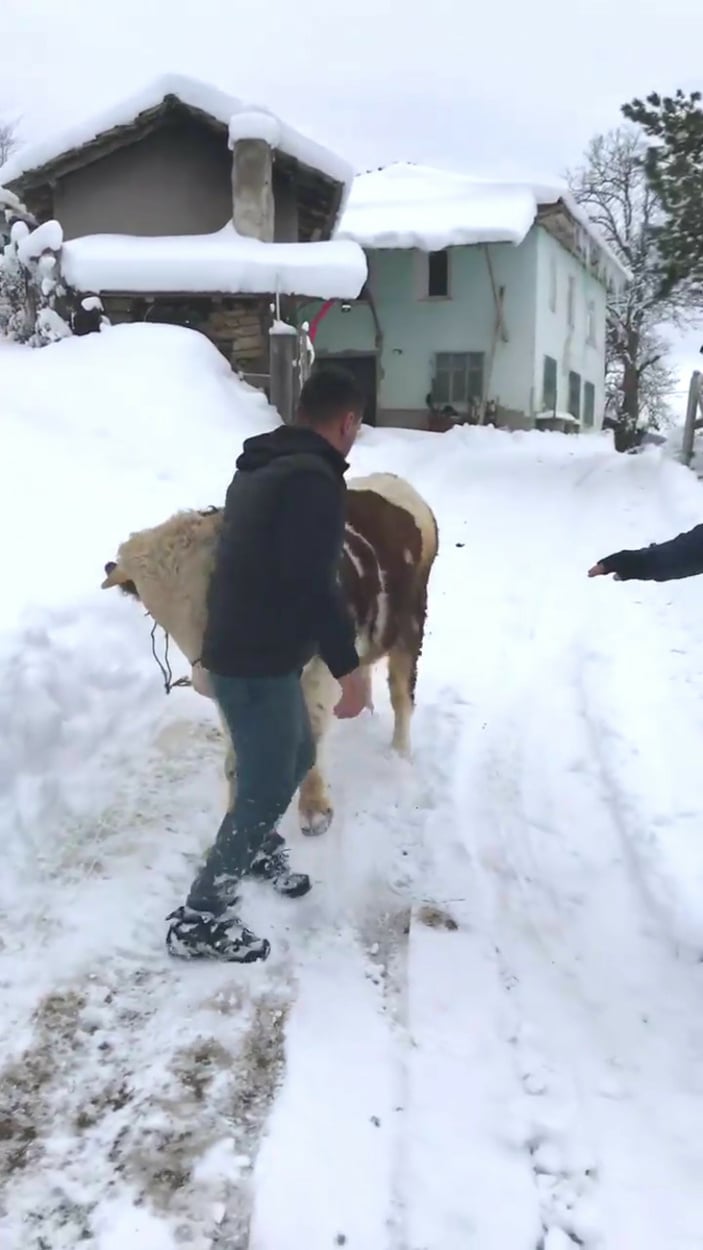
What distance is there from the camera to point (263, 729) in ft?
9.50

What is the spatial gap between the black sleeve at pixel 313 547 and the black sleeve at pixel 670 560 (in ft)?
3.62

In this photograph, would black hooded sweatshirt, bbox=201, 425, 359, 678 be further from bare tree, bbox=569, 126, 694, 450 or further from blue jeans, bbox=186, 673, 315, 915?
bare tree, bbox=569, 126, 694, 450

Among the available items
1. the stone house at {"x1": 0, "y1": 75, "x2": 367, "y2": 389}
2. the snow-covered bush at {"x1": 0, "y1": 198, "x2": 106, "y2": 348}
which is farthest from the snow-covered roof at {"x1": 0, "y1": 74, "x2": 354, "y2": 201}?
the snow-covered bush at {"x1": 0, "y1": 198, "x2": 106, "y2": 348}

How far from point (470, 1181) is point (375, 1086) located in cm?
36

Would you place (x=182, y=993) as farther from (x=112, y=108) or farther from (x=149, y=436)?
(x=112, y=108)

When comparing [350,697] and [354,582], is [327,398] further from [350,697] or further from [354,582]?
[354,582]

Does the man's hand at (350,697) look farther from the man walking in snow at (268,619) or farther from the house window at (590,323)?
the house window at (590,323)

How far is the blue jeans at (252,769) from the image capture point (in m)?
2.89

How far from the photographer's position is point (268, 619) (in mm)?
2816

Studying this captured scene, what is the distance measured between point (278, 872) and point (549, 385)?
2394 centimetres

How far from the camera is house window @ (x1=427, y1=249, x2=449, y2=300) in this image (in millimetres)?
23656

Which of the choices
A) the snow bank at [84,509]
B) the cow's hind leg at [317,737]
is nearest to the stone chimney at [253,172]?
the snow bank at [84,509]

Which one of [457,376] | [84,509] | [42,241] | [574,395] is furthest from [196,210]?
[574,395]

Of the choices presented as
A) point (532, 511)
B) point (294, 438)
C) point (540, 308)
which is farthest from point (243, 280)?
point (540, 308)
